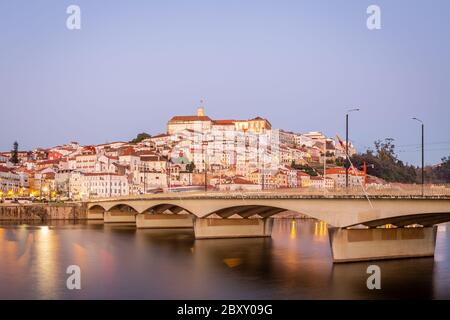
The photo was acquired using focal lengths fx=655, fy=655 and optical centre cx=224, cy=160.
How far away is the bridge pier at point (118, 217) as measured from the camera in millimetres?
98438

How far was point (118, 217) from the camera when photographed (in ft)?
323

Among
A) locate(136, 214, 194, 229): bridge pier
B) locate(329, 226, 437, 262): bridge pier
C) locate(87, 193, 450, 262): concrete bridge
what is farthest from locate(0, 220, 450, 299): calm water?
locate(136, 214, 194, 229): bridge pier

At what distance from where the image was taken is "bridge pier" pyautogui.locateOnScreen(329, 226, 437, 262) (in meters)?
42.1

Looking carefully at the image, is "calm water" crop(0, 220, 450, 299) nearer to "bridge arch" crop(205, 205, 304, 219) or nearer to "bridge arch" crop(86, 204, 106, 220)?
"bridge arch" crop(205, 205, 304, 219)

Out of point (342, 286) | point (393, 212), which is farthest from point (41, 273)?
point (393, 212)

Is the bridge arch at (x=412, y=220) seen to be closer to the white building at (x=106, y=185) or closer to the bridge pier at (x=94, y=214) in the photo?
the bridge pier at (x=94, y=214)

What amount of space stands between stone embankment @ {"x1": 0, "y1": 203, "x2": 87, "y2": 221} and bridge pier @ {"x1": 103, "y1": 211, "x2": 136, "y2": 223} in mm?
10073

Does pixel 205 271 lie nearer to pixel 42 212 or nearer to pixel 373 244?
pixel 373 244

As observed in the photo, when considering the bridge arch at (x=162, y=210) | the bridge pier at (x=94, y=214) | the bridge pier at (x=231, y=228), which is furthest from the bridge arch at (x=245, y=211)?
the bridge pier at (x=94, y=214)

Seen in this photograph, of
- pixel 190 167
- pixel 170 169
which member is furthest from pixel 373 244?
pixel 190 167

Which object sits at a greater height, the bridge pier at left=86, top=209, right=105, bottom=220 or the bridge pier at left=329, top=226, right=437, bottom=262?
the bridge pier at left=329, top=226, right=437, bottom=262

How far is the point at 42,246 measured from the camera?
58.7m

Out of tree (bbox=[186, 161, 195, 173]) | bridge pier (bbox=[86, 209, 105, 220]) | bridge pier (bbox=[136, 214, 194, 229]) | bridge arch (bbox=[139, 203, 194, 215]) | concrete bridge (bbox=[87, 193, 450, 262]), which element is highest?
concrete bridge (bbox=[87, 193, 450, 262])

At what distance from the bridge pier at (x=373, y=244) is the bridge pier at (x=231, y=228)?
2263 centimetres
